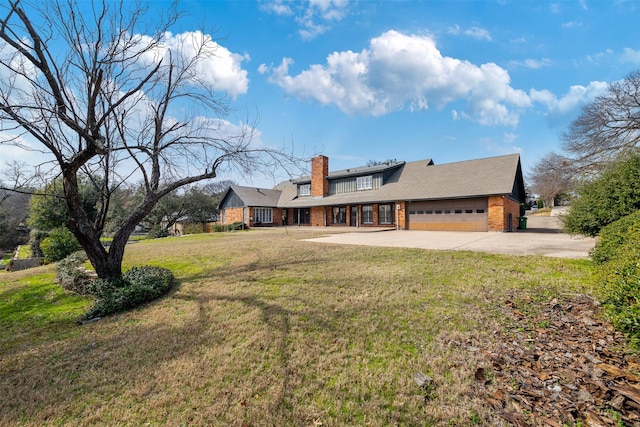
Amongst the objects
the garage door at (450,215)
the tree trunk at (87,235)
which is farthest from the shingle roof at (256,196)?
the tree trunk at (87,235)

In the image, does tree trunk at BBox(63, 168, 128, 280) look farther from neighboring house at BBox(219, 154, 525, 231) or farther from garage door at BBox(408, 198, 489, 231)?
→ garage door at BBox(408, 198, 489, 231)

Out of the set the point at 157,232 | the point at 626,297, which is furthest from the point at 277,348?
the point at 157,232

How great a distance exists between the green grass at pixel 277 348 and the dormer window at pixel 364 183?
1788 cm

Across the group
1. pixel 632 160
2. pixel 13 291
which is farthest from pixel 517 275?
pixel 13 291

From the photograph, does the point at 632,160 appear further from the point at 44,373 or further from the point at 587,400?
the point at 44,373

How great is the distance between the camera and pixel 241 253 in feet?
32.4

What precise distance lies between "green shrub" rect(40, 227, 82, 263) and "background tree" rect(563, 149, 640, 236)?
65.1 feet

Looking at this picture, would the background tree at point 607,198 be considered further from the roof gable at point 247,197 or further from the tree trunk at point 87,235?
the roof gable at point 247,197

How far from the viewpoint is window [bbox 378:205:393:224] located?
22406 mm

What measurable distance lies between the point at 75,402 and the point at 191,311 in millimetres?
2218

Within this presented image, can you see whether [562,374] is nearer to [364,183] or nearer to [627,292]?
[627,292]

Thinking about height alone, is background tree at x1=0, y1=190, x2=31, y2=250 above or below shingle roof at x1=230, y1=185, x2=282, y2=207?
below

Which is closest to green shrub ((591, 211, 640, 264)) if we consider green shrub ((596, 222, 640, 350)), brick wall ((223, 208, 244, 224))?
green shrub ((596, 222, 640, 350))

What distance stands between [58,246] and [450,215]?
22.1 m
